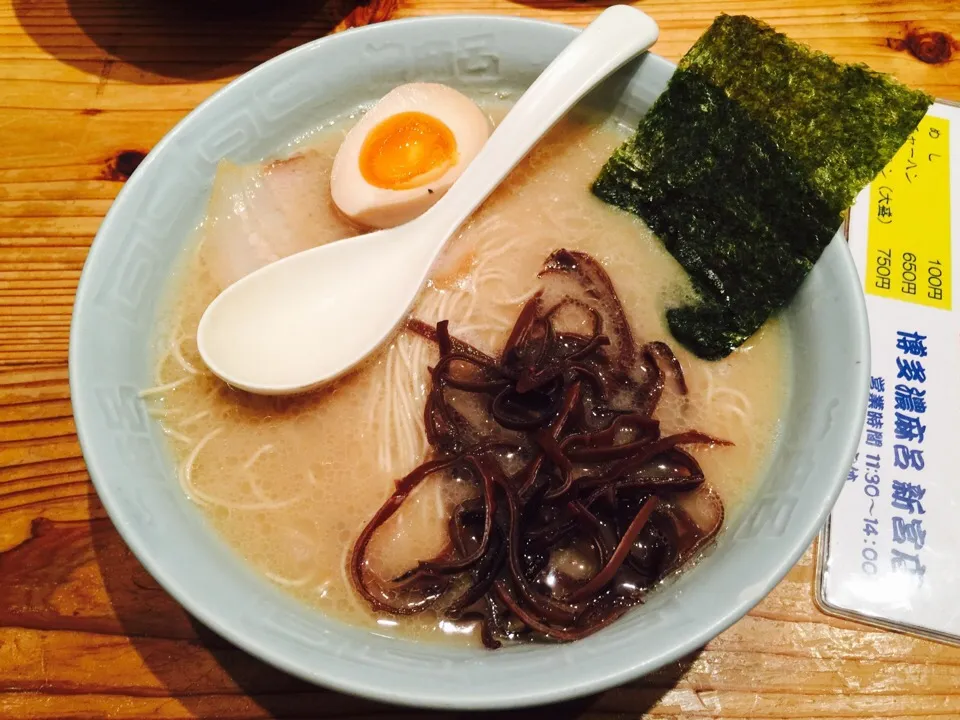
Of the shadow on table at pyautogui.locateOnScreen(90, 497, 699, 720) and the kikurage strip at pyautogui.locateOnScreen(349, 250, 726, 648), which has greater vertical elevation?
the kikurage strip at pyautogui.locateOnScreen(349, 250, 726, 648)

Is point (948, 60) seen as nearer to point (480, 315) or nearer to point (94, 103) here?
point (480, 315)

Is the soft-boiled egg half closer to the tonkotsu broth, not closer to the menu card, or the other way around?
the tonkotsu broth

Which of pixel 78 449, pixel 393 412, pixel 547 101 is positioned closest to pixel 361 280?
pixel 393 412

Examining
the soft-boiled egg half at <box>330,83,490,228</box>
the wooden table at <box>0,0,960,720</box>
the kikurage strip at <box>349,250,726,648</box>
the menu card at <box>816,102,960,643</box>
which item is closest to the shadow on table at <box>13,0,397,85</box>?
the wooden table at <box>0,0,960,720</box>

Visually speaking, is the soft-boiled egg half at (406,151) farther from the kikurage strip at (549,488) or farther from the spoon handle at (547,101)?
the kikurage strip at (549,488)

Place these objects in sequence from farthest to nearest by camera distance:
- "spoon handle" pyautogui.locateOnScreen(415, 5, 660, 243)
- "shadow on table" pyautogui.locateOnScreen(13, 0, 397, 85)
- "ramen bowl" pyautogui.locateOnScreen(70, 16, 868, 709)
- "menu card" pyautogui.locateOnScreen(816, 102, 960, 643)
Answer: "shadow on table" pyautogui.locateOnScreen(13, 0, 397, 85) → "spoon handle" pyautogui.locateOnScreen(415, 5, 660, 243) → "menu card" pyautogui.locateOnScreen(816, 102, 960, 643) → "ramen bowl" pyautogui.locateOnScreen(70, 16, 868, 709)

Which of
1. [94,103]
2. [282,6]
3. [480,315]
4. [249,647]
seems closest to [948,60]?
[480,315]

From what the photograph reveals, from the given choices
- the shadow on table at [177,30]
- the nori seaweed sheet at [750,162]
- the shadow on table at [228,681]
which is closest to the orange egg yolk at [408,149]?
the nori seaweed sheet at [750,162]
